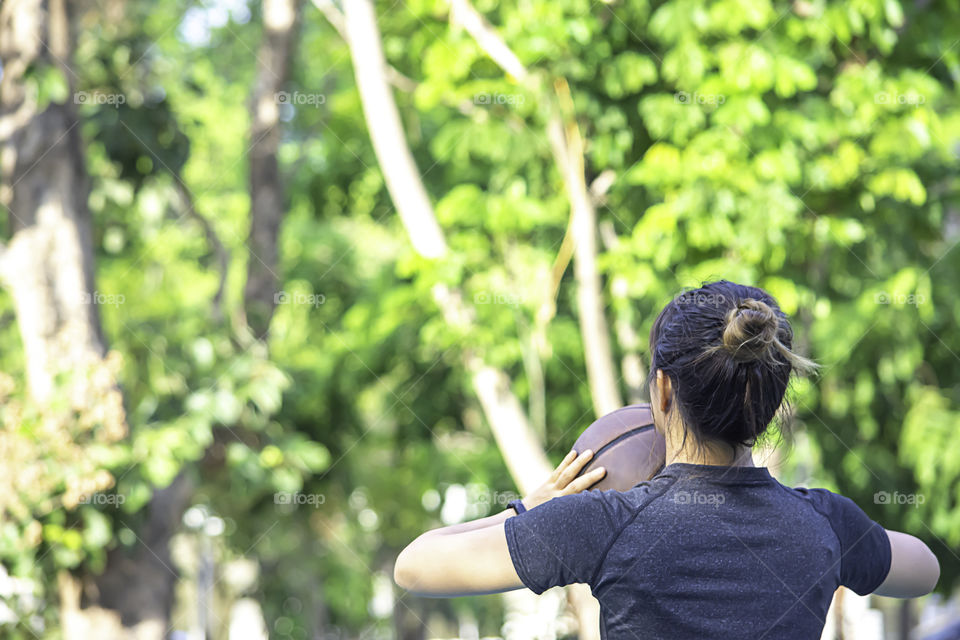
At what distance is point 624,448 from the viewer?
158 centimetres

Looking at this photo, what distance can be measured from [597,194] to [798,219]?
1.34 meters

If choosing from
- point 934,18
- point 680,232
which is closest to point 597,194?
point 680,232

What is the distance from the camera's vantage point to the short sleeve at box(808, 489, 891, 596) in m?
1.44

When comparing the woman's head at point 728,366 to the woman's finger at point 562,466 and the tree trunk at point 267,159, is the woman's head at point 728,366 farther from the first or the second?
the tree trunk at point 267,159

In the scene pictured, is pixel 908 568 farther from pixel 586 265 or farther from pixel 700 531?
pixel 586 265

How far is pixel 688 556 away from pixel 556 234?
655 cm

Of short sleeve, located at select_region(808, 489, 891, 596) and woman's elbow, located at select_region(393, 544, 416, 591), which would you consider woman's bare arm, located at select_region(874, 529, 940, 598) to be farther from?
woman's elbow, located at select_region(393, 544, 416, 591)

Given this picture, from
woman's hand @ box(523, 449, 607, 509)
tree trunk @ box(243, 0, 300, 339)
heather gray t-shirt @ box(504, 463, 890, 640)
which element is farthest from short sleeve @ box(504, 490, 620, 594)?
tree trunk @ box(243, 0, 300, 339)

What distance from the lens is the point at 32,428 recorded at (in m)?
5.30

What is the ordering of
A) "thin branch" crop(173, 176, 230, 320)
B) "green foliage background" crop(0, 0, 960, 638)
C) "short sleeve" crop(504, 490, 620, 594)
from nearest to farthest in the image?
"short sleeve" crop(504, 490, 620, 594) → "green foliage background" crop(0, 0, 960, 638) → "thin branch" crop(173, 176, 230, 320)

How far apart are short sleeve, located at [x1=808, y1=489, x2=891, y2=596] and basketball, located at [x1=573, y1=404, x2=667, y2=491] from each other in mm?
270

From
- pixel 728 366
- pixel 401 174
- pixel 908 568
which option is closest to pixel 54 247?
pixel 401 174

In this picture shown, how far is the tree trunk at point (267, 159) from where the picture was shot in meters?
7.70

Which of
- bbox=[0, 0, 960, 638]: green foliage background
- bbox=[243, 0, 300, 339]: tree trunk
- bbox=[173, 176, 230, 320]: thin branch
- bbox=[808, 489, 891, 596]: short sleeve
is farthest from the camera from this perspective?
bbox=[173, 176, 230, 320]: thin branch
